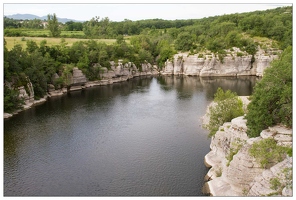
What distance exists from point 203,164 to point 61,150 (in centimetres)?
1799

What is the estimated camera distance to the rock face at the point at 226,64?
Answer: 98938 mm

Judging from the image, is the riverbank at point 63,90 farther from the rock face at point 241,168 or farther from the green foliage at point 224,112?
the rock face at point 241,168

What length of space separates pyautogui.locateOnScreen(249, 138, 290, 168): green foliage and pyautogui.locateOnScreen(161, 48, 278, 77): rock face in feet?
237

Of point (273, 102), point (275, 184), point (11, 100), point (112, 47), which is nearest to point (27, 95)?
point (11, 100)

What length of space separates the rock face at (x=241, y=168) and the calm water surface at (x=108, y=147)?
1949mm

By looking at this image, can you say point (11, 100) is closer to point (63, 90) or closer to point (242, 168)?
point (63, 90)

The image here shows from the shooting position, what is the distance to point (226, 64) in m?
→ 99.8

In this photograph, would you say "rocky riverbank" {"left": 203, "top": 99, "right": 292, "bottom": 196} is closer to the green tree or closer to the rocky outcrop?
the rocky outcrop

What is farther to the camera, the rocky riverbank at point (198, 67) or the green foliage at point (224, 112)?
the rocky riverbank at point (198, 67)

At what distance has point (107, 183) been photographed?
33.9 meters

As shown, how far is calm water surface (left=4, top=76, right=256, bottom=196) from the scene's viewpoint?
33500 mm

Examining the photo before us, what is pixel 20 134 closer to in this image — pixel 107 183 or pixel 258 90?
pixel 107 183

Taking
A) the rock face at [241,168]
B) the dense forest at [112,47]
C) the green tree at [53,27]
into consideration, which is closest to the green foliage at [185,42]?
the dense forest at [112,47]

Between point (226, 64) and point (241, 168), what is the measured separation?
7393 centimetres
